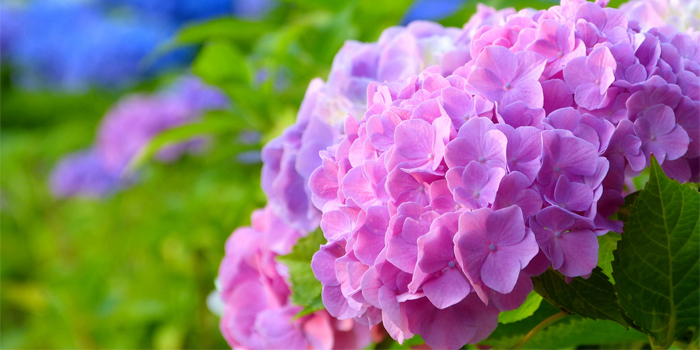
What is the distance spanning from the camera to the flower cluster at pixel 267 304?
1.09 ft

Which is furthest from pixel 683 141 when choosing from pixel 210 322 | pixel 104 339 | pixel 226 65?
pixel 104 339

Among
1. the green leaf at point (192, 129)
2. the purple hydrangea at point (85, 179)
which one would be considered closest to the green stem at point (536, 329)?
the green leaf at point (192, 129)

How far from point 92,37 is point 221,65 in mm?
2635

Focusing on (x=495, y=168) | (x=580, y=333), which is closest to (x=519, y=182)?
(x=495, y=168)

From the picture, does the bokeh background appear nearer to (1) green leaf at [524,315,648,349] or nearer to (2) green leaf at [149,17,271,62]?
(2) green leaf at [149,17,271,62]

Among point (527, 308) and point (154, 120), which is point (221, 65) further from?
point (154, 120)

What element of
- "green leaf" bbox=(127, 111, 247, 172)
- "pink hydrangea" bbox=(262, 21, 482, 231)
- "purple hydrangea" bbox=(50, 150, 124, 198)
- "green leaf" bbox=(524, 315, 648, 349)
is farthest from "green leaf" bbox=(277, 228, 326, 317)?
"purple hydrangea" bbox=(50, 150, 124, 198)

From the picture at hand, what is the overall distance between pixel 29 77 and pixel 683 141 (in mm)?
3449

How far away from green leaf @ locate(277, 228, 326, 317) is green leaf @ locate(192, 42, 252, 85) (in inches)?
11.3

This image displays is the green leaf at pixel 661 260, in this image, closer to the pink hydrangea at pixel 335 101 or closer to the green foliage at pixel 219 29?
the pink hydrangea at pixel 335 101

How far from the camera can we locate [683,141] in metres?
0.24

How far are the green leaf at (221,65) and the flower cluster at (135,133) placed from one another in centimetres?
26

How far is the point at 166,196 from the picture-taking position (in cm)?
110

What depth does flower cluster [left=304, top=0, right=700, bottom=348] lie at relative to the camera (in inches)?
8.4
